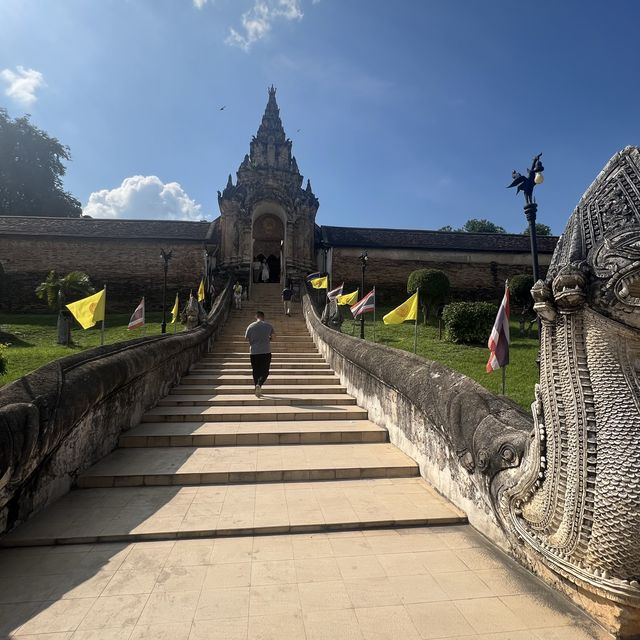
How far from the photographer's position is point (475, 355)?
1095 cm

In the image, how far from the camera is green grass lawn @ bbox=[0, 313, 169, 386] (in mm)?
9320

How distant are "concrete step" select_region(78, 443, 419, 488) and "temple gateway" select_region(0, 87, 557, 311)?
17.4m

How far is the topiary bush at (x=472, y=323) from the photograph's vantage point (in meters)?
12.6

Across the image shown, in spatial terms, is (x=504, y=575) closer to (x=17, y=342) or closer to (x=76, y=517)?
(x=76, y=517)

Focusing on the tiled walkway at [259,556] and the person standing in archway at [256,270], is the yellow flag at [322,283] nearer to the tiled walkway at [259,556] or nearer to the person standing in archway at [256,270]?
the person standing in archway at [256,270]

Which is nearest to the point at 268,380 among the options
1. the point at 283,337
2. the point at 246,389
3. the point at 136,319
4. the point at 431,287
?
the point at 246,389

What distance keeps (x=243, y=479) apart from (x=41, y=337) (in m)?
14.1

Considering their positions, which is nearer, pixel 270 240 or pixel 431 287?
pixel 431 287

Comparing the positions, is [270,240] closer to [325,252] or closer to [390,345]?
[325,252]

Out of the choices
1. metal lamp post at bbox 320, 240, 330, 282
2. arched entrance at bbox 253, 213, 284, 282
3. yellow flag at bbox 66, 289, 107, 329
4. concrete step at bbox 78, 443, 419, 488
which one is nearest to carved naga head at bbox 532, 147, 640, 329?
concrete step at bbox 78, 443, 419, 488

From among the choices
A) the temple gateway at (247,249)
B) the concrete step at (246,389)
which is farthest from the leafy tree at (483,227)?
the concrete step at (246,389)

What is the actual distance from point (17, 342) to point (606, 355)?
15.9 meters

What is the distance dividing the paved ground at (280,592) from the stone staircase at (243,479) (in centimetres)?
19

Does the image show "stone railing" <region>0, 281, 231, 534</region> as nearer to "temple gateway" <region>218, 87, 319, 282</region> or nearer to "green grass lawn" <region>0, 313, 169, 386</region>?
"green grass lawn" <region>0, 313, 169, 386</region>
